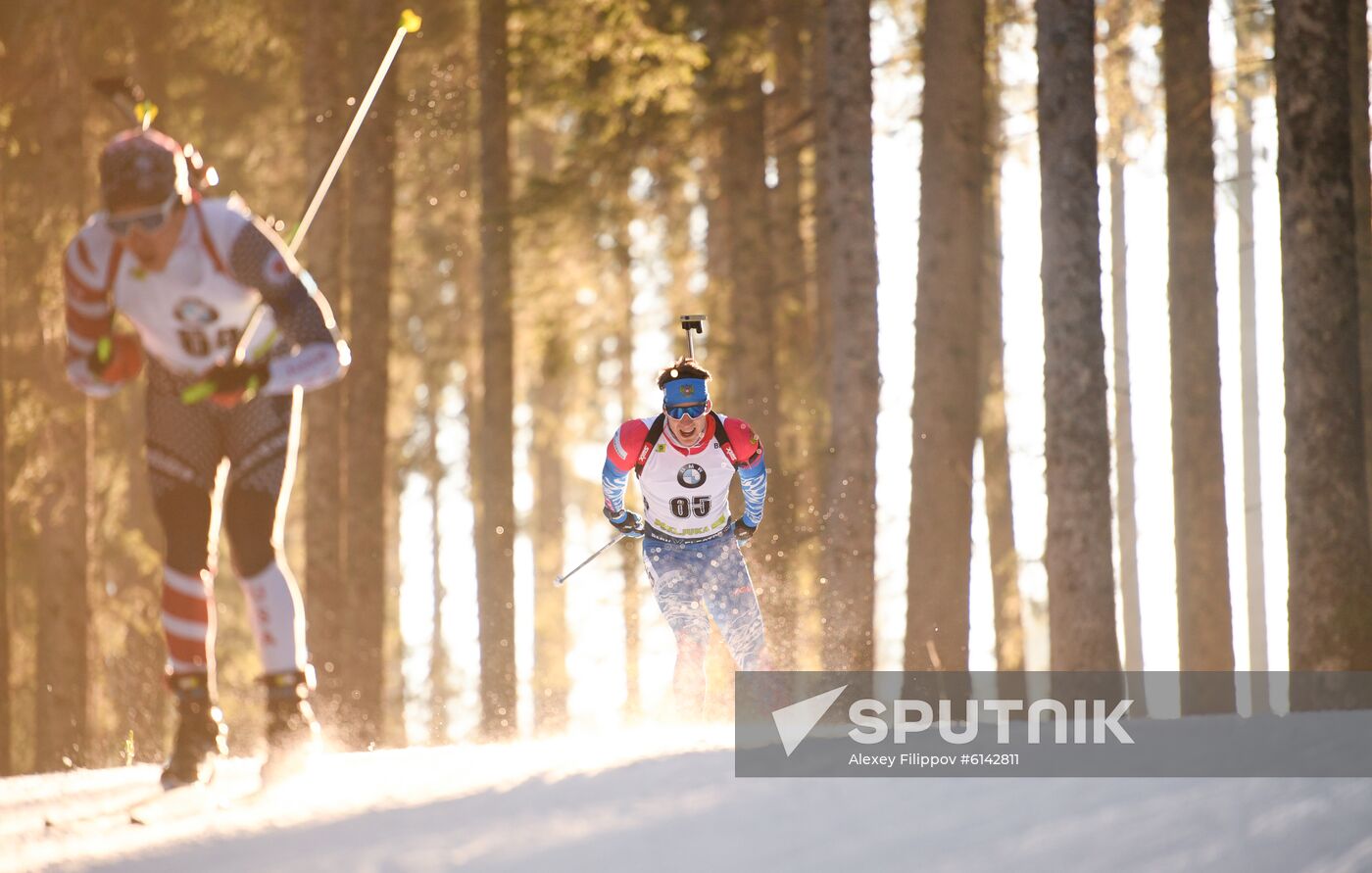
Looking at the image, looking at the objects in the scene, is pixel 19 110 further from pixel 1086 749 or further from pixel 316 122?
pixel 1086 749

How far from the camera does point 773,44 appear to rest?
15570mm

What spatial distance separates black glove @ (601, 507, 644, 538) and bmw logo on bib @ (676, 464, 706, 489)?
35 centimetres

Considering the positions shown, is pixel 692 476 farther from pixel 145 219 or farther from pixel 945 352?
pixel 945 352

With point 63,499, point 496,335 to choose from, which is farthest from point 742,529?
point 63,499

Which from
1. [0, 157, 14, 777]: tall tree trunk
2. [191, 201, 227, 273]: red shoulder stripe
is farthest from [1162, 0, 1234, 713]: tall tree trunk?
[0, 157, 14, 777]: tall tree trunk

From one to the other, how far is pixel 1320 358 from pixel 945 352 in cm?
345

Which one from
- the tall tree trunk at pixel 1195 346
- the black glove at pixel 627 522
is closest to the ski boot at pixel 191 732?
the black glove at pixel 627 522

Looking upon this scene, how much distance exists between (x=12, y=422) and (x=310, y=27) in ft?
15.1

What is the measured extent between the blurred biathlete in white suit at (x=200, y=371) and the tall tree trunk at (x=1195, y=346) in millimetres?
9686

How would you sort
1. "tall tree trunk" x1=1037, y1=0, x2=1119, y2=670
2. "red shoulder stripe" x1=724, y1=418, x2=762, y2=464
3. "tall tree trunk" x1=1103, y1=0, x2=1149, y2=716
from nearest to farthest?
"red shoulder stripe" x1=724, y1=418, x2=762, y2=464
"tall tree trunk" x1=1037, y1=0, x2=1119, y2=670
"tall tree trunk" x1=1103, y1=0, x2=1149, y2=716

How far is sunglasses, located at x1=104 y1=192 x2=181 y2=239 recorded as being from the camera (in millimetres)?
6117

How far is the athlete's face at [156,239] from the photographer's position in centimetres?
616

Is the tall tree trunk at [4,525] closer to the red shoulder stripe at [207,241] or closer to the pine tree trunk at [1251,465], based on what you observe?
the red shoulder stripe at [207,241]

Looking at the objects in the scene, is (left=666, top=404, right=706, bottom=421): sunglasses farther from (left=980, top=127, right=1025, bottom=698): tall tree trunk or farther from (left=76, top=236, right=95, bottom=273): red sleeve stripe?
(left=980, top=127, right=1025, bottom=698): tall tree trunk
